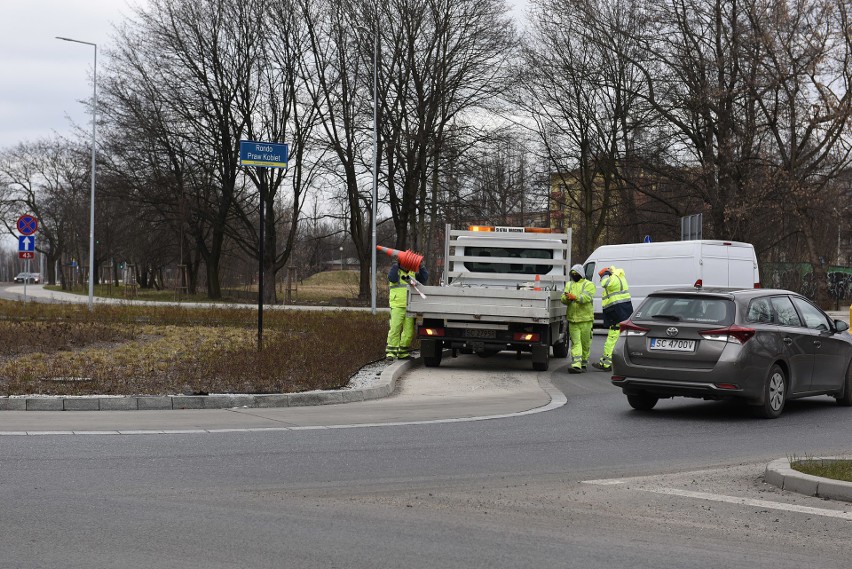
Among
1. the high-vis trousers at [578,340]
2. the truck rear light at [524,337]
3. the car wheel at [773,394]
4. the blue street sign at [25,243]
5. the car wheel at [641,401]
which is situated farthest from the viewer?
the blue street sign at [25,243]

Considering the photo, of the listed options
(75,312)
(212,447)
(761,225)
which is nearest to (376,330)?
(75,312)

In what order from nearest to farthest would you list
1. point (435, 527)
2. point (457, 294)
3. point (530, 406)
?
point (435, 527) < point (530, 406) < point (457, 294)

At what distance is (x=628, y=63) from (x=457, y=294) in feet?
86.3

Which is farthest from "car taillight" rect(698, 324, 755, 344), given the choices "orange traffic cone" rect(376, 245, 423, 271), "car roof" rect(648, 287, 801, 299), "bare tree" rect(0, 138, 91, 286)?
"bare tree" rect(0, 138, 91, 286)

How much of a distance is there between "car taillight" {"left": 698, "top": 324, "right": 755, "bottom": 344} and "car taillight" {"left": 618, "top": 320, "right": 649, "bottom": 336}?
79 centimetres

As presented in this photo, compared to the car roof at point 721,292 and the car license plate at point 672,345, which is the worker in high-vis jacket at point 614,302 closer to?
the car roof at point 721,292

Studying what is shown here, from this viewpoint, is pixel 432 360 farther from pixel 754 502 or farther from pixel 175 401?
pixel 754 502

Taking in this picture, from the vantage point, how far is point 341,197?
151 ft

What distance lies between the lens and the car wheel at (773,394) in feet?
38.3

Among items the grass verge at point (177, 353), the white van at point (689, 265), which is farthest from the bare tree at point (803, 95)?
the grass verge at point (177, 353)

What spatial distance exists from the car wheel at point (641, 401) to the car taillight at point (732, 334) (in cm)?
128

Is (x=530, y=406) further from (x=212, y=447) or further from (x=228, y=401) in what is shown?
(x=212, y=447)

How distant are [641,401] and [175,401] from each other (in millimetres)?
5531

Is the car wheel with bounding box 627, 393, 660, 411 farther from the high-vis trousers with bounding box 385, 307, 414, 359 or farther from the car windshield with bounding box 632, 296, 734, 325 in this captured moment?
the high-vis trousers with bounding box 385, 307, 414, 359
